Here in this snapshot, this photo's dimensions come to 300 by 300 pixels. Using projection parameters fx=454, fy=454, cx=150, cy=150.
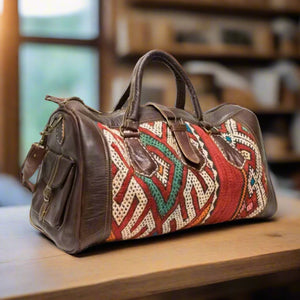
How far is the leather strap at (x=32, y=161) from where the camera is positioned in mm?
815

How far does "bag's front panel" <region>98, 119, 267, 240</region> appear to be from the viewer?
741 mm

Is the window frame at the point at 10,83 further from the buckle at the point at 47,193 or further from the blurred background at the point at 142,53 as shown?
the buckle at the point at 47,193

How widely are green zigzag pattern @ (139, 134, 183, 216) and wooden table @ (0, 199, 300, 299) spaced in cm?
7

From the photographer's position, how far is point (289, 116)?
3.64 meters

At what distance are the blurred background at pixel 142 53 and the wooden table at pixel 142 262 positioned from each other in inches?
87.5

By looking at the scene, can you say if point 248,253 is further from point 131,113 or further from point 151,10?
point 151,10

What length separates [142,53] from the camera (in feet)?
9.93

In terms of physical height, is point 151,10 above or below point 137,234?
above

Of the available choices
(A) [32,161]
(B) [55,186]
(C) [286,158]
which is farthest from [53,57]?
(B) [55,186]

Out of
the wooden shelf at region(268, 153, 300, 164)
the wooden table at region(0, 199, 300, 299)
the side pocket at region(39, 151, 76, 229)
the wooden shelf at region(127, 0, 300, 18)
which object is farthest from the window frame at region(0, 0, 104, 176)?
the side pocket at region(39, 151, 76, 229)

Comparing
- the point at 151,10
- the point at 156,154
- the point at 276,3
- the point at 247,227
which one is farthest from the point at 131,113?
the point at 276,3

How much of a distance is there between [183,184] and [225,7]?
275 cm

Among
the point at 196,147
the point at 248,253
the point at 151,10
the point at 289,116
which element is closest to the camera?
the point at 248,253

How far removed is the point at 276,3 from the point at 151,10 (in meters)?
0.95
